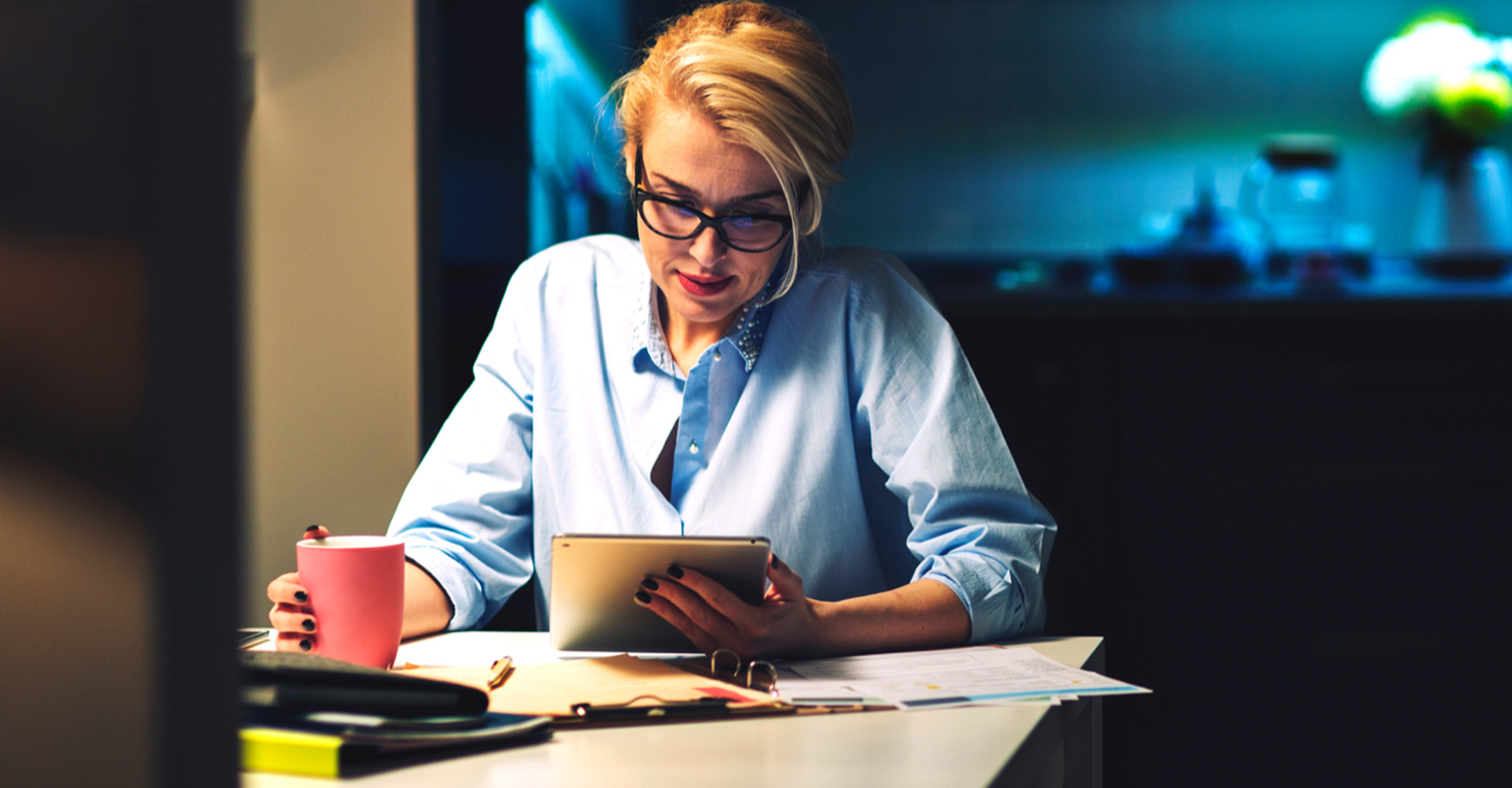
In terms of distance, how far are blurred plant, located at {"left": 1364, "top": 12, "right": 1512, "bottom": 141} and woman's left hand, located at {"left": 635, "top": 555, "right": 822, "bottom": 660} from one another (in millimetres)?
2350

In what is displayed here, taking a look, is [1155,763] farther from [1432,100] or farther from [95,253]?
[95,253]

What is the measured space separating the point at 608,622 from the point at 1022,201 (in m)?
2.15

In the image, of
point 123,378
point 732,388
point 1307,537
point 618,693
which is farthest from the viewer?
point 1307,537

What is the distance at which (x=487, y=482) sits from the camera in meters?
1.20

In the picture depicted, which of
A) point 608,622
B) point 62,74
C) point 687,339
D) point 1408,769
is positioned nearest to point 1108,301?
point 1408,769

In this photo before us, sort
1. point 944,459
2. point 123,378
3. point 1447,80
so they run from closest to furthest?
1. point 123,378
2. point 944,459
3. point 1447,80

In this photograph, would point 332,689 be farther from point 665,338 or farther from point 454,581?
point 665,338

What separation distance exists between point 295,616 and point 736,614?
0.98 feet

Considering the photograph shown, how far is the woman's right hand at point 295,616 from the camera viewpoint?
80cm

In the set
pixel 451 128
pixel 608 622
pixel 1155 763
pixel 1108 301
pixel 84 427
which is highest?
pixel 451 128

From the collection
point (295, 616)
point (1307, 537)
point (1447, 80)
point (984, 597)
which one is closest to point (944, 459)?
point (984, 597)

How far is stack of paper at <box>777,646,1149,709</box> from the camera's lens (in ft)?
2.41

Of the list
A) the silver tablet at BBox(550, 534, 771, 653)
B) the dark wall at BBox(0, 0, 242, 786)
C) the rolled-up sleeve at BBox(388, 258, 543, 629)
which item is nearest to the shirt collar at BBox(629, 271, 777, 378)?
the rolled-up sleeve at BBox(388, 258, 543, 629)

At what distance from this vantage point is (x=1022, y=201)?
2.78 meters
